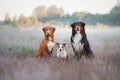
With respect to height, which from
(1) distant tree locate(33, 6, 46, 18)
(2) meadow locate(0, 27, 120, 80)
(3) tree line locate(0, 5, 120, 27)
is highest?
(1) distant tree locate(33, 6, 46, 18)

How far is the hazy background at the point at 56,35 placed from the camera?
2.78 metres

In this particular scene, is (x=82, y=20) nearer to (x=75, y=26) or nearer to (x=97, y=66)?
(x=75, y=26)

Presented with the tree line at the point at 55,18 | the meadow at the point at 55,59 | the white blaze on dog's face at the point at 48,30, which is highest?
the tree line at the point at 55,18

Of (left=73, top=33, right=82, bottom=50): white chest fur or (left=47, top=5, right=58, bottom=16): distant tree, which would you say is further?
(left=47, top=5, right=58, bottom=16): distant tree

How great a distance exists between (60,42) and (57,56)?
0.15 metres

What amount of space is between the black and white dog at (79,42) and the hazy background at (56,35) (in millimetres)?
47

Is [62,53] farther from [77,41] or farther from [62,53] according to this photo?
[77,41]

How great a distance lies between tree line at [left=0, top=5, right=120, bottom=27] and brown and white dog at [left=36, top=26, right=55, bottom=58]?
0.32ft

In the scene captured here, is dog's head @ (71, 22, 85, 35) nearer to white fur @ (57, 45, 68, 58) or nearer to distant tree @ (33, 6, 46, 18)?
white fur @ (57, 45, 68, 58)

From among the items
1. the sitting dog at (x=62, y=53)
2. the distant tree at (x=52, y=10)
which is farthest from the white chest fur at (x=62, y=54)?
the distant tree at (x=52, y=10)

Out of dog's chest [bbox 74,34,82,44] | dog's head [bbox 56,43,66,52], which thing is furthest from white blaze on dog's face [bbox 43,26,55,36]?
dog's chest [bbox 74,34,82,44]

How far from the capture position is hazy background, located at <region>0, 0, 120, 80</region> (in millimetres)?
2783

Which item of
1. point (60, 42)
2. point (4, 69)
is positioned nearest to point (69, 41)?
point (60, 42)

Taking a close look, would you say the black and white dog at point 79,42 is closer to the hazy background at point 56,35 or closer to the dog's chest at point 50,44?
the hazy background at point 56,35
